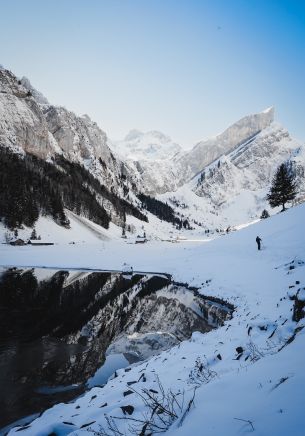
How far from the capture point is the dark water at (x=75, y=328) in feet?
38.7

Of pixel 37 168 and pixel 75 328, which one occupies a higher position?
pixel 37 168

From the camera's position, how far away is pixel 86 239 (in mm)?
97500

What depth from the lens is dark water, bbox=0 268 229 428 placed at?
1180cm

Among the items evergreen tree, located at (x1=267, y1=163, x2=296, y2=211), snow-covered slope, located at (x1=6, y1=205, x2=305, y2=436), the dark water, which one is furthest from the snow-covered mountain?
snow-covered slope, located at (x1=6, y1=205, x2=305, y2=436)

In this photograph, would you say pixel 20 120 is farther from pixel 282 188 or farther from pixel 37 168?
pixel 282 188

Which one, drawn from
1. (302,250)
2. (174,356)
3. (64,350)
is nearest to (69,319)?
(64,350)

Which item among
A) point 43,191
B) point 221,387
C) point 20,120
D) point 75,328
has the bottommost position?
point 75,328

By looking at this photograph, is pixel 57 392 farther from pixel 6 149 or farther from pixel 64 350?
pixel 6 149

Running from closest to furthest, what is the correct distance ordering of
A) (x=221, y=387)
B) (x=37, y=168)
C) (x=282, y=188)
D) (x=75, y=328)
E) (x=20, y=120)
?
(x=221, y=387)
(x=75, y=328)
(x=282, y=188)
(x=37, y=168)
(x=20, y=120)

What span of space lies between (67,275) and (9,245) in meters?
32.5

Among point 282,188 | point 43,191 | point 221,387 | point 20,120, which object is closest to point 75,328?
point 221,387

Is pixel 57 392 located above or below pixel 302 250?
below

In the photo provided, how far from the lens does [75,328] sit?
19469 millimetres

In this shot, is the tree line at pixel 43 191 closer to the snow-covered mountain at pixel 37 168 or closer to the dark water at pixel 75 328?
the snow-covered mountain at pixel 37 168
